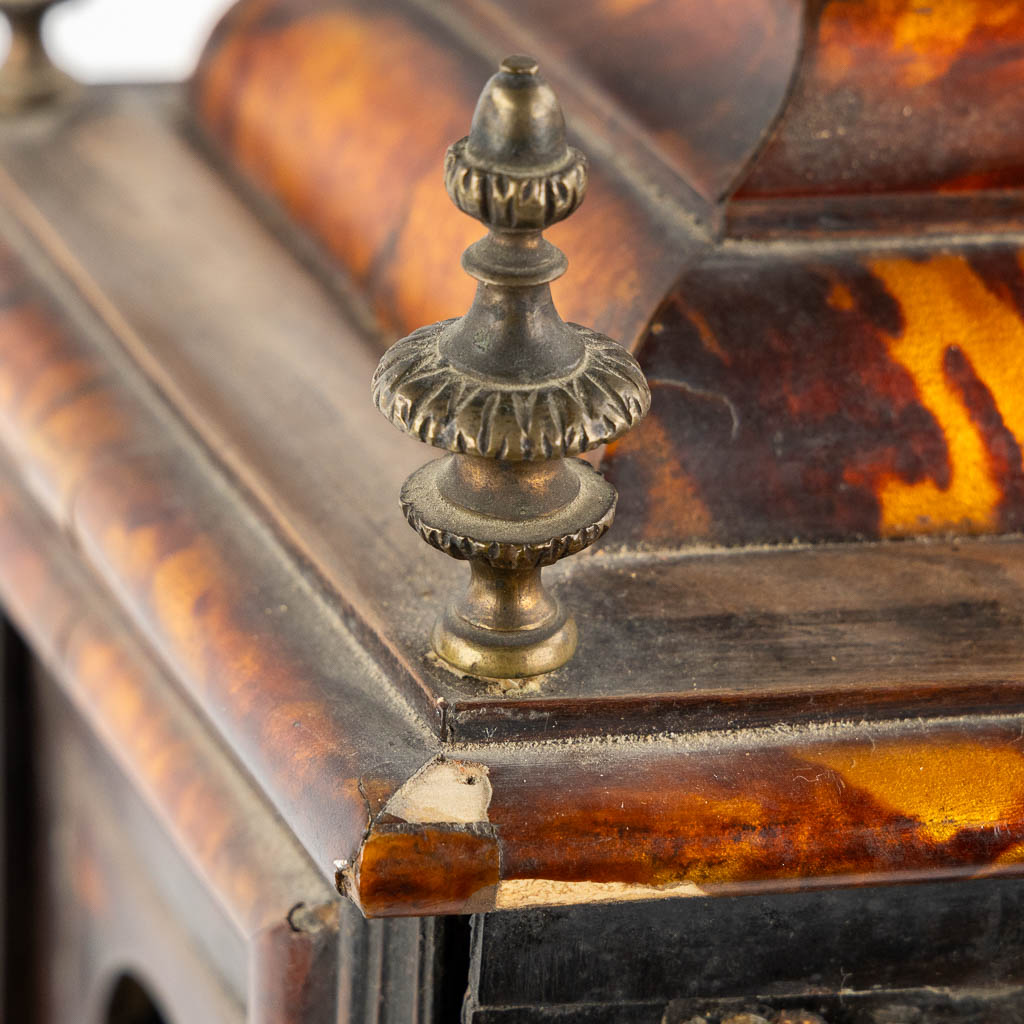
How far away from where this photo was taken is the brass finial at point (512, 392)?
2.70 ft

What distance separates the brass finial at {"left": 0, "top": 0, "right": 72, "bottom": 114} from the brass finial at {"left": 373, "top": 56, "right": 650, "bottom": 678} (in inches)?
31.7

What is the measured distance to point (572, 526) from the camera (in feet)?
2.95

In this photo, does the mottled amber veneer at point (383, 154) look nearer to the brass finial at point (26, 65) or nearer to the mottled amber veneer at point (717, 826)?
the brass finial at point (26, 65)

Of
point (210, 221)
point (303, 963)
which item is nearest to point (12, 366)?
point (210, 221)

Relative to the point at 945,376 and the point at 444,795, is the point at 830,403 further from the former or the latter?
the point at 444,795

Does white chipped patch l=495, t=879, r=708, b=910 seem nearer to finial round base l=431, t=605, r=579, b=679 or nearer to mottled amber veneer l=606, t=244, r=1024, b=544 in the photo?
finial round base l=431, t=605, r=579, b=679

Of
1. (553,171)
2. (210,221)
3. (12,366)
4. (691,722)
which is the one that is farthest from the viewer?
(210,221)

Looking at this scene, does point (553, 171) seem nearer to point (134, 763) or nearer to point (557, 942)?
point (557, 942)

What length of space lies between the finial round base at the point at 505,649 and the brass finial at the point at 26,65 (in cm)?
83

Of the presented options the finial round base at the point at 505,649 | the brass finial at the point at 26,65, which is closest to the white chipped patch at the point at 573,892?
the finial round base at the point at 505,649

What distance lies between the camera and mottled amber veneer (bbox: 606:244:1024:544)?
1.04m

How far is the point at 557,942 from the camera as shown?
95 centimetres

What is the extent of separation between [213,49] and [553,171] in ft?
2.64

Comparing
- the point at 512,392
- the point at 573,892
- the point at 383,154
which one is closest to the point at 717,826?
the point at 573,892
